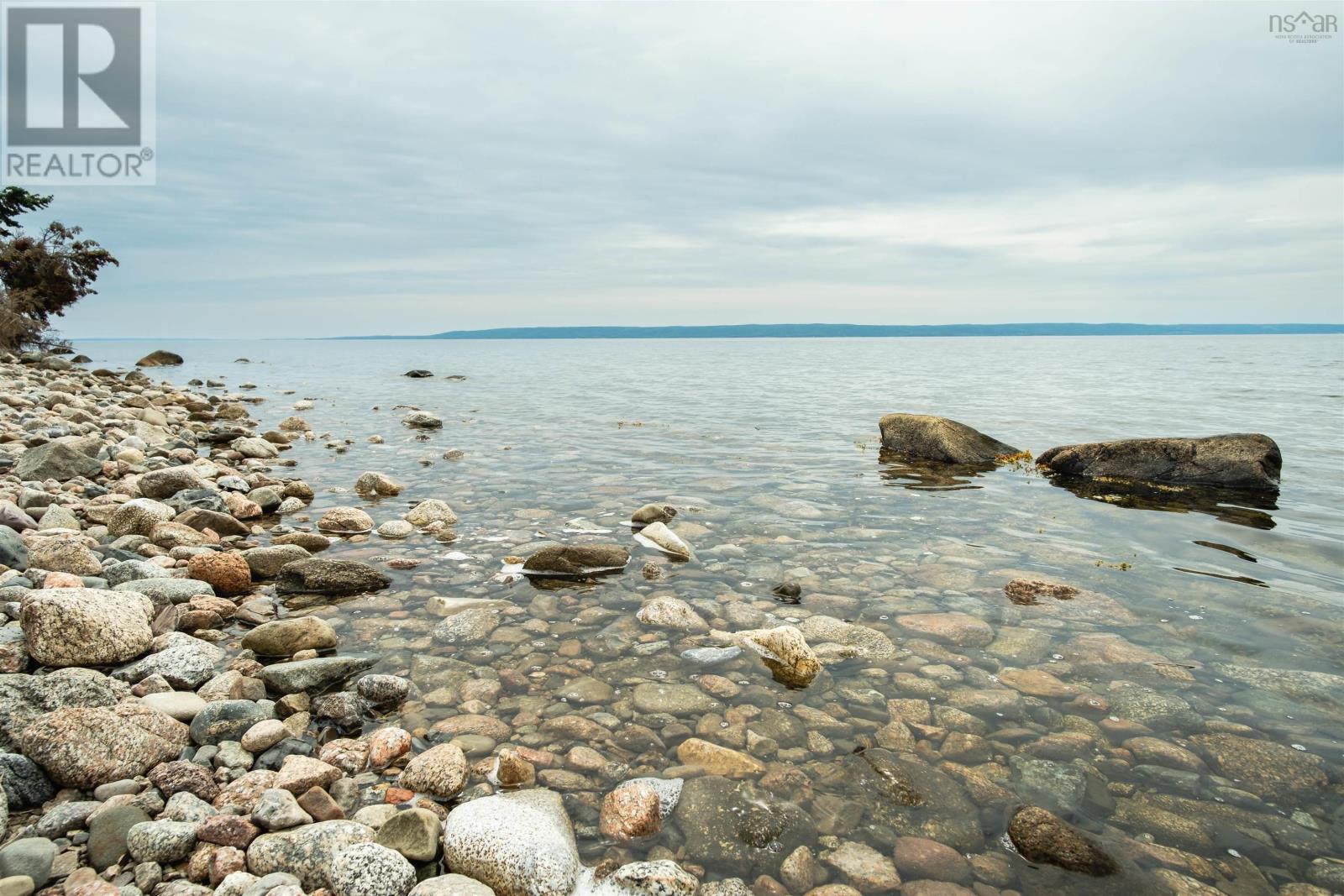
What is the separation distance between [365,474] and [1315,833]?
43.4 ft

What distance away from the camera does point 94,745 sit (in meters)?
4.07

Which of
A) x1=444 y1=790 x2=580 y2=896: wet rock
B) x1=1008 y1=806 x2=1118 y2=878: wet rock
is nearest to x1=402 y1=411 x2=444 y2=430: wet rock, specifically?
x1=444 y1=790 x2=580 y2=896: wet rock

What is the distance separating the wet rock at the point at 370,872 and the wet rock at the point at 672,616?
350 centimetres

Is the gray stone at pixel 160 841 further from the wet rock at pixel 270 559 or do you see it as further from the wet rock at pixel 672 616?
the wet rock at pixel 270 559

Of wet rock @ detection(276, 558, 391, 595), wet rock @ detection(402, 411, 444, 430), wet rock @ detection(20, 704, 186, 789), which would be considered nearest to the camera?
wet rock @ detection(20, 704, 186, 789)

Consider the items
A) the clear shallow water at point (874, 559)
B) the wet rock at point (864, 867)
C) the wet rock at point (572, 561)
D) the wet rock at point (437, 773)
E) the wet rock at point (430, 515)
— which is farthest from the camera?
the wet rock at point (430, 515)

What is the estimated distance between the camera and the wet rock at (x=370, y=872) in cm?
333

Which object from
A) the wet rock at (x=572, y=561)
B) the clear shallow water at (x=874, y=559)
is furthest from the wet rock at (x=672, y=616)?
the wet rock at (x=572, y=561)

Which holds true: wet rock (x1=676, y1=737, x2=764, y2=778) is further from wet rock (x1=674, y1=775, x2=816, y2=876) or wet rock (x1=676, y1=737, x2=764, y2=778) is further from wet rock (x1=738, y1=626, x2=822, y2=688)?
wet rock (x1=738, y1=626, x2=822, y2=688)

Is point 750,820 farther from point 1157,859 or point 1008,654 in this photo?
point 1008,654

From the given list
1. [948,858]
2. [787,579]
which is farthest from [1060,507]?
[948,858]

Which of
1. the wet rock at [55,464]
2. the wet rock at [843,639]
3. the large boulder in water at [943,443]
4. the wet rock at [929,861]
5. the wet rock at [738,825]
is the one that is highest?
the large boulder in water at [943,443]

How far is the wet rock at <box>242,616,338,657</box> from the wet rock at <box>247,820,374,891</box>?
8.95ft

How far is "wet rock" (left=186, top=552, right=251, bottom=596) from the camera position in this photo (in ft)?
24.1
